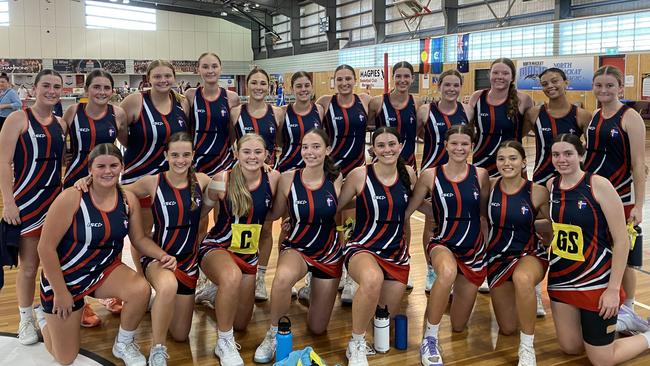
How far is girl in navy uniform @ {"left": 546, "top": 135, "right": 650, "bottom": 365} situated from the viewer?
9.93ft

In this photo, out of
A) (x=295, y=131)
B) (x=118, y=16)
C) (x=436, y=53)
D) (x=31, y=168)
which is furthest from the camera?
(x=118, y=16)

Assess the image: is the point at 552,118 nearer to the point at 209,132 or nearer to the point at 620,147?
the point at 620,147

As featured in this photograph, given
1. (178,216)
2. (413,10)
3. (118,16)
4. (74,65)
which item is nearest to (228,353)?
(178,216)

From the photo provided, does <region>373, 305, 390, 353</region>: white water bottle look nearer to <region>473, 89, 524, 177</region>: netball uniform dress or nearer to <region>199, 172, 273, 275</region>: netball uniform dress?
<region>199, 172, 273, 275</region>: netball uniform dress

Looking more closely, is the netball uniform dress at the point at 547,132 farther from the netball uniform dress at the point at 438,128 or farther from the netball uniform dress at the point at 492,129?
the netball uniform dress at the point at 438,128

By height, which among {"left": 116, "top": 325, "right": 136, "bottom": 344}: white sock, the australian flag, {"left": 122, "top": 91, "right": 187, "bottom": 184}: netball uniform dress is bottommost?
{"left": 116, "top": 325, "right": 136, "bottom": 344}: white sock

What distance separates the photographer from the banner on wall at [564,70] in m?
15.0

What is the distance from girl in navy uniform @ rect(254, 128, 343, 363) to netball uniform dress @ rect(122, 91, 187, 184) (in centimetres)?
90

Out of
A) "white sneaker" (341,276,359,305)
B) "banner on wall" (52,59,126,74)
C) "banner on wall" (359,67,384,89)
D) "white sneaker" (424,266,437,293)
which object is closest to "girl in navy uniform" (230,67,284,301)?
"white sneaker" (341,276,359,305)

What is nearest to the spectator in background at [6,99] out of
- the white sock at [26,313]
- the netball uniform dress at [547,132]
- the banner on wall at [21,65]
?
the white sock at [26,313]

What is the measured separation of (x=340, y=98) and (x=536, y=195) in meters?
1.66

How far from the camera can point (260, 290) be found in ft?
13.9

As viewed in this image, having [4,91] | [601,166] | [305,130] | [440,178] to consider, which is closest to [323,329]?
[440,178]

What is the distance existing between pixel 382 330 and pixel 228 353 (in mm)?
856
